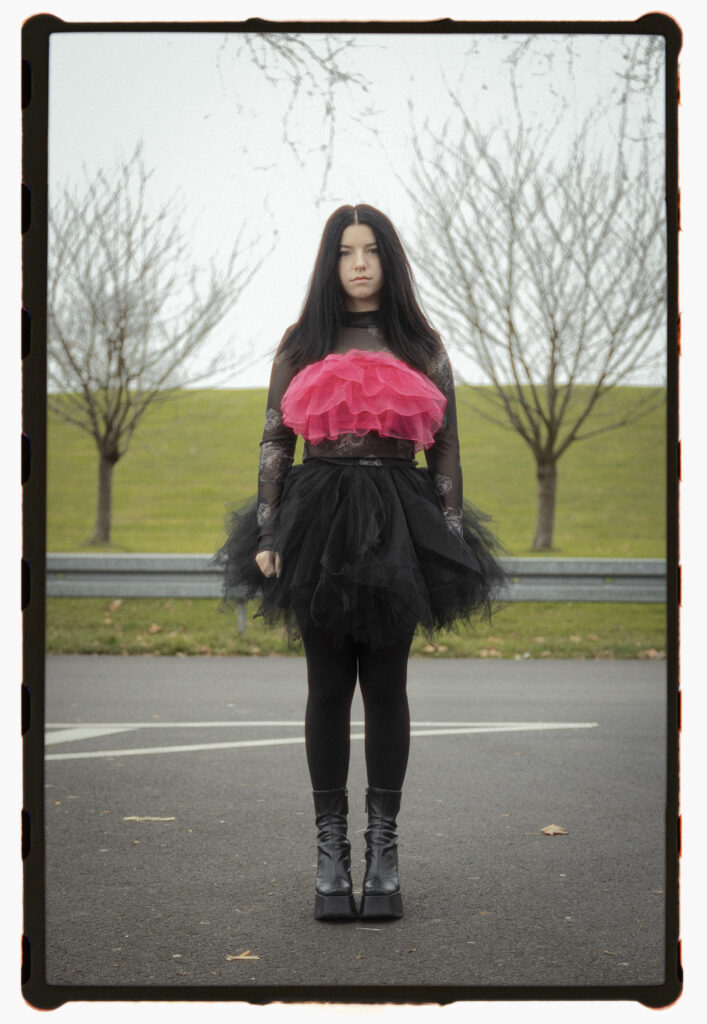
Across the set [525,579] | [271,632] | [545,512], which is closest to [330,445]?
[271,632]

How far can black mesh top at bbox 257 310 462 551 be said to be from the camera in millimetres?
3441

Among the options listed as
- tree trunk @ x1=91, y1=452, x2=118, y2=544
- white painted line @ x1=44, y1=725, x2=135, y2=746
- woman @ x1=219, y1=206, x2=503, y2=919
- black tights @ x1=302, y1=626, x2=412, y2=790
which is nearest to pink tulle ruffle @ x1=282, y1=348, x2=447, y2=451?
woman @ x1=219, y1=206, x2=503, y2=919

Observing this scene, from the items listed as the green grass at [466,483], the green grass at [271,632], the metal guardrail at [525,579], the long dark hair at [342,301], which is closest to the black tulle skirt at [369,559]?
the long dark hair at [342,301]

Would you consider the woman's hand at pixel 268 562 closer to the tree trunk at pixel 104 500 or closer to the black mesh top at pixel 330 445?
the black mesh top at pixel 330 445

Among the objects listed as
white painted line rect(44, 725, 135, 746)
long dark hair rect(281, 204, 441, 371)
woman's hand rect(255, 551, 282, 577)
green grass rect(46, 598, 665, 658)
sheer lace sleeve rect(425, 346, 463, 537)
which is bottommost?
white painted line rect(44, 725, 135, 746)

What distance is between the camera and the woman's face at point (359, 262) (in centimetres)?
342

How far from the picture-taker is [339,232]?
11.3ft

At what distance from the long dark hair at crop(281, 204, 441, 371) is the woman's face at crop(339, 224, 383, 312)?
0.01 metres

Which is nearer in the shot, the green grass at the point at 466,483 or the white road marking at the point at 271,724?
the white road marking at the point at 271,724

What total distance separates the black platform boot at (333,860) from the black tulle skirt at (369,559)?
19.7 inches

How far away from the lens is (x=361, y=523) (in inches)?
127

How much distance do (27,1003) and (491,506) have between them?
1470 cm

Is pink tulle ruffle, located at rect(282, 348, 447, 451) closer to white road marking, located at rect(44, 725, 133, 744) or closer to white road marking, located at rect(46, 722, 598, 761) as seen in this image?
white road marking, located at rect(46, 722, 598, 761)

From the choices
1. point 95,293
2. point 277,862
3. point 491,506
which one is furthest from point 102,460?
point 491,506
